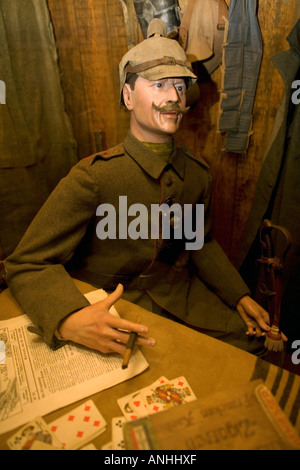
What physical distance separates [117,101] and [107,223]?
3.78 feet

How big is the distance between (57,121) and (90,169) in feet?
3.26

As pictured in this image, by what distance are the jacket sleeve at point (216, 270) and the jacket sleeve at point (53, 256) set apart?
1.74 feet

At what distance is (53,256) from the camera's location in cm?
106

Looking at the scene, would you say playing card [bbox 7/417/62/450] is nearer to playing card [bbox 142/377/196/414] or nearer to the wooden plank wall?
playing card [bbox 142/377/196/414]

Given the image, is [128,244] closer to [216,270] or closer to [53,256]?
[53,256]

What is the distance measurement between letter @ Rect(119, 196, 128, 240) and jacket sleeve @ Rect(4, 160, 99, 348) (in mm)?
103

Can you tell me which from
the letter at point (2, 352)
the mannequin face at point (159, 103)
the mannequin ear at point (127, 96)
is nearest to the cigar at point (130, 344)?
the letter at point (2, 352)

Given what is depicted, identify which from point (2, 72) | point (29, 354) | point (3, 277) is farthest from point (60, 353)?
point (2, 72)

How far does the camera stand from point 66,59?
1926 mm

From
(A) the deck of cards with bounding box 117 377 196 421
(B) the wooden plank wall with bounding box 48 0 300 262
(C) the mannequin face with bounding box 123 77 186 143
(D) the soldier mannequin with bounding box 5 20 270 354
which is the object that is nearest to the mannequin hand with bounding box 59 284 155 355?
(D) the soldier mannequin with bounding box 5 20 270 354

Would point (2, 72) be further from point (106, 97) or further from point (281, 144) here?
point (281, 144)

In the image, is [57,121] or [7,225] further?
[57,121]

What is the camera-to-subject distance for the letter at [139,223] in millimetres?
1185

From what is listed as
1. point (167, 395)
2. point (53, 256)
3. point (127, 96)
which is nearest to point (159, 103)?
point (127, 96)
